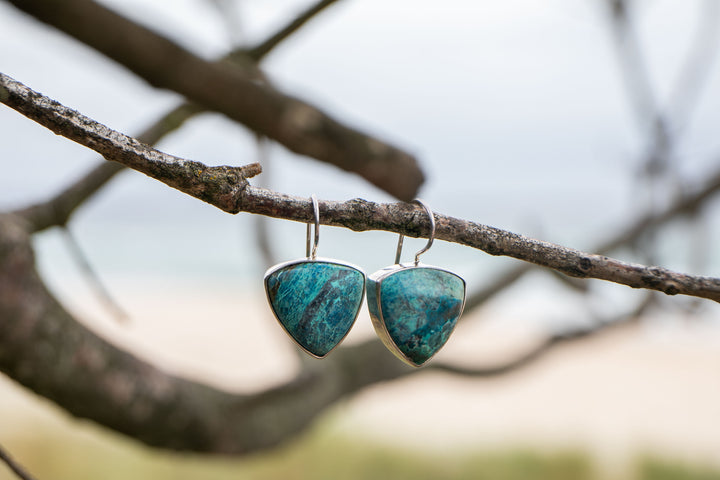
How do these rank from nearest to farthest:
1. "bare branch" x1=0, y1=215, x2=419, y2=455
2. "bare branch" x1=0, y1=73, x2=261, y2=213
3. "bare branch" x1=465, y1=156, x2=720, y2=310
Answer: "bare branch" x1=0, y1=73, x2=261, y2=213
"bare branch" x1=0, y1=215, x2=419, y2=455
"bare branch" x1=465, y1=156, x2=720, y2=310

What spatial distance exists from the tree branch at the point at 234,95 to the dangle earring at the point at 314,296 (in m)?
0.72

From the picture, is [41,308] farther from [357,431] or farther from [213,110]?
[357,431]

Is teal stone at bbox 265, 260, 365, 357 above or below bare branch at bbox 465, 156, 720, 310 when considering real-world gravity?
above

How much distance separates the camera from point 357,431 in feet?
15.4

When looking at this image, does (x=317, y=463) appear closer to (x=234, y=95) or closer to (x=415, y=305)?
(x=234, y=95)

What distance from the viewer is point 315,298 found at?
73 centimetres

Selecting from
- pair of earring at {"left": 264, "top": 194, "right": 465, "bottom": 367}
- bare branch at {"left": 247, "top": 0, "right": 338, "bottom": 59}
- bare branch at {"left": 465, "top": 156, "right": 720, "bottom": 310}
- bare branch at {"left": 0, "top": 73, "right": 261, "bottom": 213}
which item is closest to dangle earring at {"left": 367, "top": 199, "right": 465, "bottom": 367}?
pair of earring at {"left": 264, "top": 194, "right": 465, "bottom": 367}

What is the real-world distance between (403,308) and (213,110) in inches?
34.0

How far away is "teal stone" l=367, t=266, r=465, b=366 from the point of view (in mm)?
738

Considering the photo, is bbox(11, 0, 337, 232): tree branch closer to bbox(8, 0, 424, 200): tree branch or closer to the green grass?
bbox(8, 0, 424, 200): tree branch

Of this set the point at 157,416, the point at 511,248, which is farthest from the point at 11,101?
the point at 157,416

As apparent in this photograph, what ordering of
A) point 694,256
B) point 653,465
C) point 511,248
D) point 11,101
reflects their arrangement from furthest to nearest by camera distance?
1. point 653,465
2. point 694,256
3. point 511,248
4. point 11,101

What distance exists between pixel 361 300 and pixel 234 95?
0.80m

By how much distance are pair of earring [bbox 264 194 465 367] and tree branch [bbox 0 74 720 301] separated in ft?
0.43
